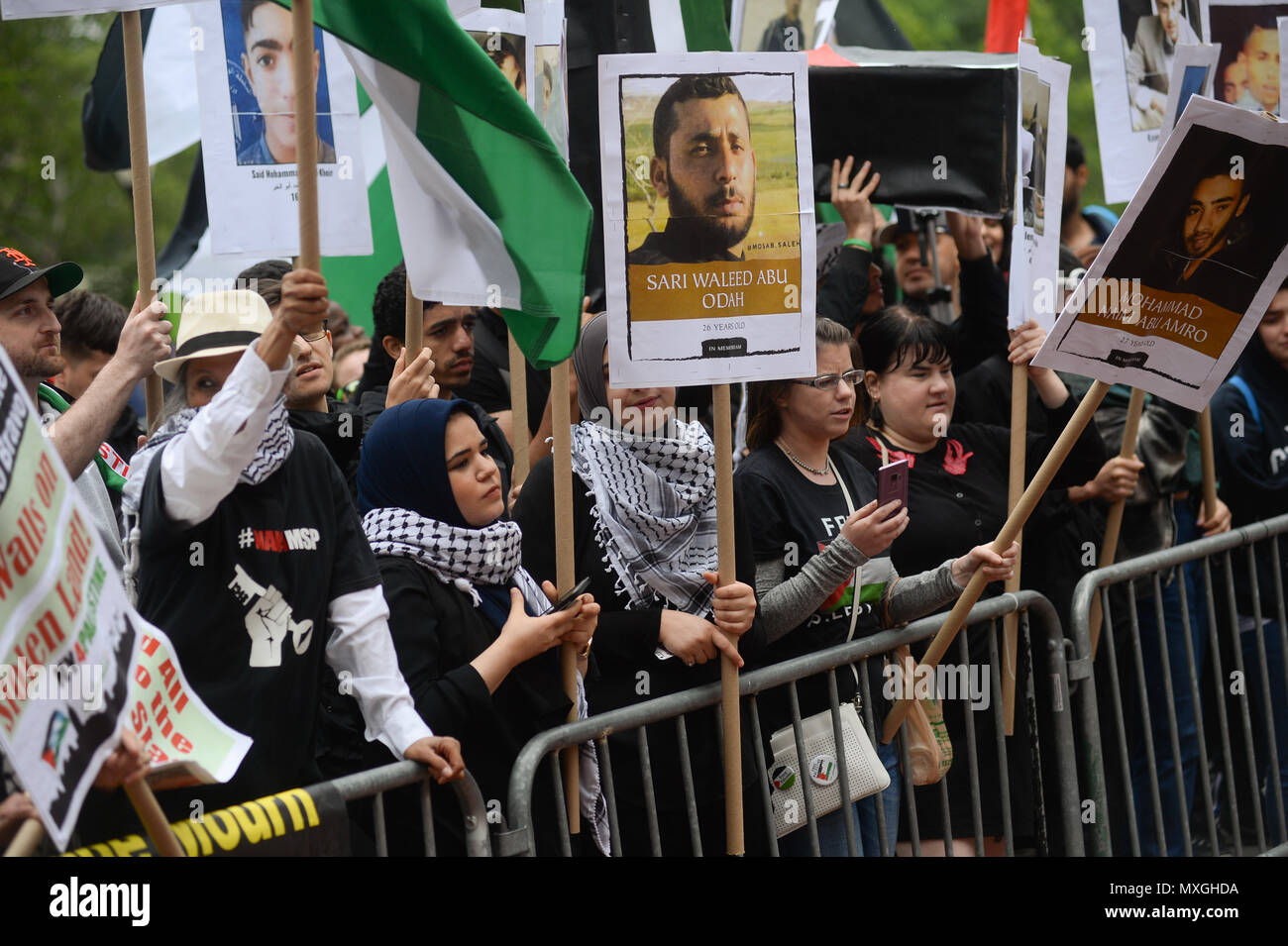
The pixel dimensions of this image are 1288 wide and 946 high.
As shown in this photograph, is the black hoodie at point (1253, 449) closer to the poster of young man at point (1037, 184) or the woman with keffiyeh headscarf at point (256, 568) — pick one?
the poster of young man at point (1037, 184)

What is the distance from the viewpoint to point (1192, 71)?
17.5 feet

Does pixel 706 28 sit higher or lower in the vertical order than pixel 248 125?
higher

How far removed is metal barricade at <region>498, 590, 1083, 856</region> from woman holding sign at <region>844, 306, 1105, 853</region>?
0.14ft

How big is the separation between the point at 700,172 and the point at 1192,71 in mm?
2259

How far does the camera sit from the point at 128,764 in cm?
268

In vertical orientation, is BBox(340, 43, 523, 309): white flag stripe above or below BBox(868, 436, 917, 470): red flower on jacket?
above

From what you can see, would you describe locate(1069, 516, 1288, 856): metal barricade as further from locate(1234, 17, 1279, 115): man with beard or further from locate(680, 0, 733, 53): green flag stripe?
locate(680, 0, 733, 53): green flag stripe

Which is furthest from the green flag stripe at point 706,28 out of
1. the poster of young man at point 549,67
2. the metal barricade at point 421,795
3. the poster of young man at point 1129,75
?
the poster of young man at point 1129,75

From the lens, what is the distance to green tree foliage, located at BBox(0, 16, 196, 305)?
685 inches

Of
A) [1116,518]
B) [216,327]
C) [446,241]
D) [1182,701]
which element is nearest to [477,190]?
[446,241]

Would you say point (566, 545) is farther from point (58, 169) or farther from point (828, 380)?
point (58, 169)

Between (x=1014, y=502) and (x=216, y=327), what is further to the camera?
(x=1014, y=502)

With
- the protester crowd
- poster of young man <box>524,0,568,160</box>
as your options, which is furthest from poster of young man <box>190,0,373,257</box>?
poster of young man <box>524,0,568,160</box>
